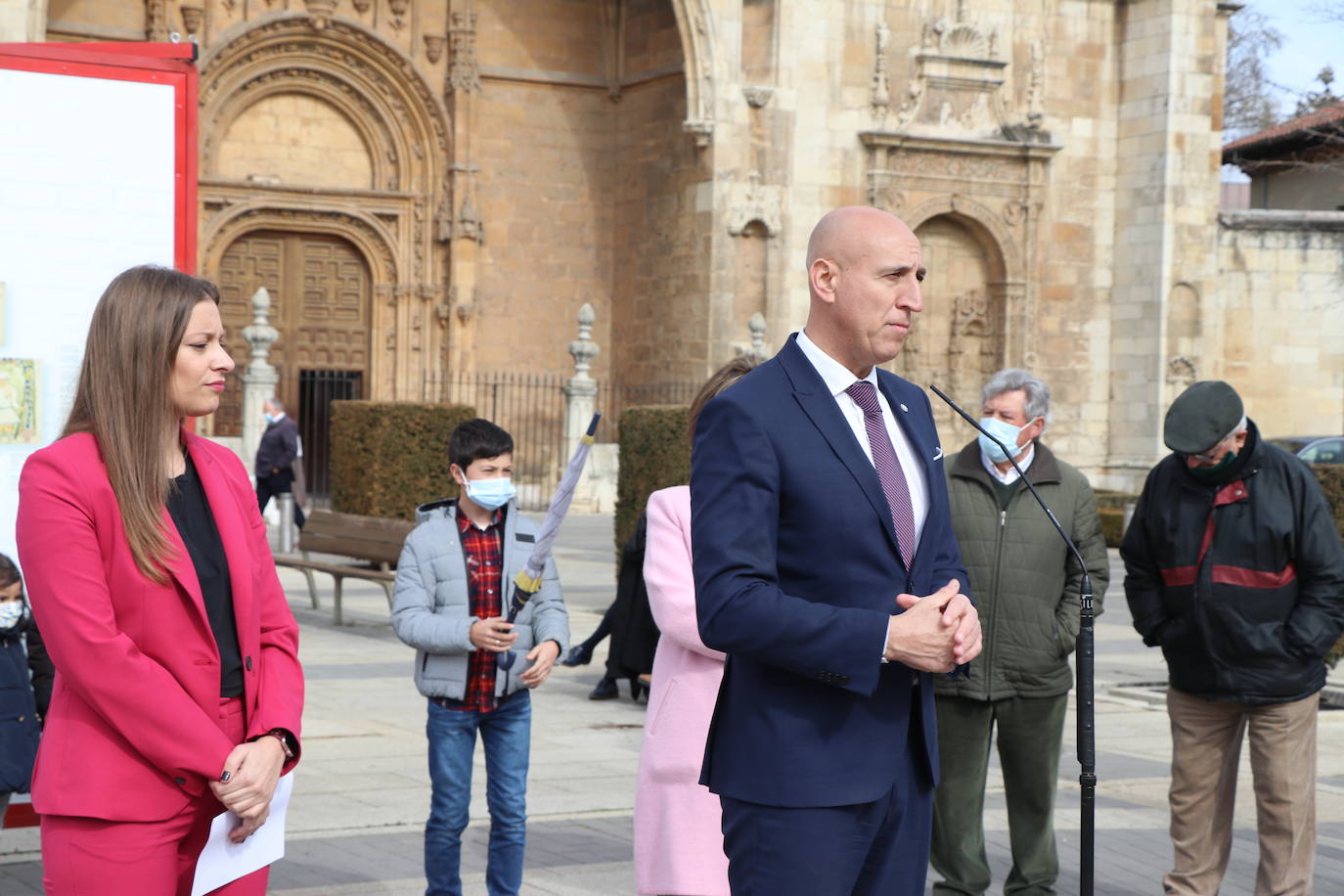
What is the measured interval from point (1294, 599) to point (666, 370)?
21145 mm

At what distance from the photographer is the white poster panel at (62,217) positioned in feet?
19.7

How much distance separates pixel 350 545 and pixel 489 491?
8627 mm

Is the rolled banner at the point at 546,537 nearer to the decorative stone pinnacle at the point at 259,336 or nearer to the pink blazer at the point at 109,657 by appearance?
the pink blazer at the point at 109,657

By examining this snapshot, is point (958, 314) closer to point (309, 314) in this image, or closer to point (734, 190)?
point (734, 190)

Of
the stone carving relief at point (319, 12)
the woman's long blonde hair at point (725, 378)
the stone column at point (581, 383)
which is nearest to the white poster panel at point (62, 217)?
the woman's long blonde hair at point (725, 378)

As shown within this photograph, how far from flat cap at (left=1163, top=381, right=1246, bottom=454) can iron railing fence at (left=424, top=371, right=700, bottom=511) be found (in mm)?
20929

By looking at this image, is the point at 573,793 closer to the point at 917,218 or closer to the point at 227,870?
the point at 227,870

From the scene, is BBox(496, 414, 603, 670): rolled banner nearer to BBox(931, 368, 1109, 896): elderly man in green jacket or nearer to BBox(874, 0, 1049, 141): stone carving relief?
BBox(931, 368, 1109, 896): elderly man in green jacket

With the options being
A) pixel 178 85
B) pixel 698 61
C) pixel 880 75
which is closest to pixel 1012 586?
pixel 178 85

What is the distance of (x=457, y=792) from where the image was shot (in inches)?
206

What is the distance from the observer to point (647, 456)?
13398mm

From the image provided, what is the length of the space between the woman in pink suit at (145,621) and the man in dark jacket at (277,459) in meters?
15.9

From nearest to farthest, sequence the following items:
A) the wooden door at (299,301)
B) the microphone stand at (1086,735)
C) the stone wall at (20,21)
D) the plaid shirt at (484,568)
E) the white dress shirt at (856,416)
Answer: the white dress shirt at (856,416) < the microphone stand at (1086,735) < the plaid shirt at (484,568) < the stone wall at (20,21) < the wooden door at (299,301)

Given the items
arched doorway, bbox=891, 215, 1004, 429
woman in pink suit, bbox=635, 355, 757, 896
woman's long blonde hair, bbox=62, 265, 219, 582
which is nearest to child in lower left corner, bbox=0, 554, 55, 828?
woman in pink suit, bbox=635, 355, 757, 896
